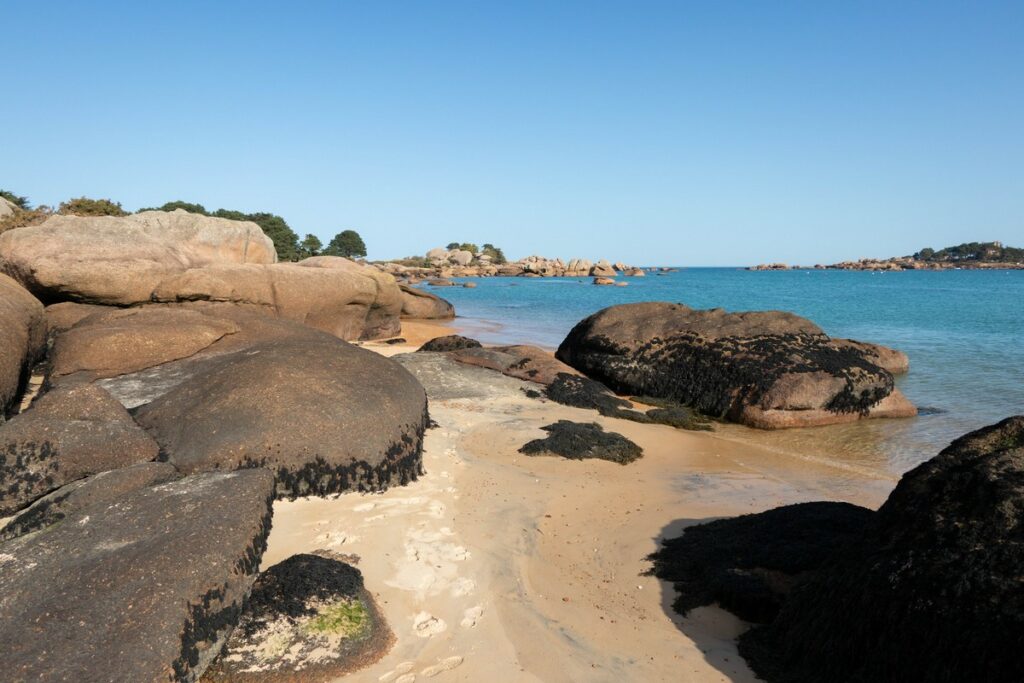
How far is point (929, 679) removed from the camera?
3.40 m

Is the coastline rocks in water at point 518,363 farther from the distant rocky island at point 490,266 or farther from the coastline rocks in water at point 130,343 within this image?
the distant rocky island at point 490,266

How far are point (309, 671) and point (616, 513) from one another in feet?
13.8

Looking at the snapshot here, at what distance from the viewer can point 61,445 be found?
250 inches

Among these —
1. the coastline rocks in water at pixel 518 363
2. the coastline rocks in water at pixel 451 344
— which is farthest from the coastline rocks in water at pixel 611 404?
the coastline rocks in water at pixel 451 344

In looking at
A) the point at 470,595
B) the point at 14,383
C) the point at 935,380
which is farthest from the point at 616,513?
the point at 935,380

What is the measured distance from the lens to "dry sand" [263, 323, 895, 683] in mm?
4523

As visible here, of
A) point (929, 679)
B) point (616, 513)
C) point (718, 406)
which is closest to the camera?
point (929, 679)

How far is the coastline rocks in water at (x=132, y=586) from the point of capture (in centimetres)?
363

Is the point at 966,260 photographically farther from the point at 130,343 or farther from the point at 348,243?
the point at 130,343

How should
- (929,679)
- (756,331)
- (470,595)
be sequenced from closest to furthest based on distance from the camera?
(929,679)
(470,595)
(756,331)

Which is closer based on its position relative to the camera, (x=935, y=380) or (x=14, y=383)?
(x=14, y=383)

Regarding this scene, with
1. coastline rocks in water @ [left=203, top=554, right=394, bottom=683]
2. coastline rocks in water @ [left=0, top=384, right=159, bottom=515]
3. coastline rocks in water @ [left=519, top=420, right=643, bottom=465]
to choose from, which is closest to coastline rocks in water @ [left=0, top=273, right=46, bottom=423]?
coastline rocks in water @ [left=0, top=384, right=159, bottom=515]

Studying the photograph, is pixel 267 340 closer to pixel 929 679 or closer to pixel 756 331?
pixel 929 679

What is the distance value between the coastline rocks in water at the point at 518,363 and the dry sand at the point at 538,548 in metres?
4.22
